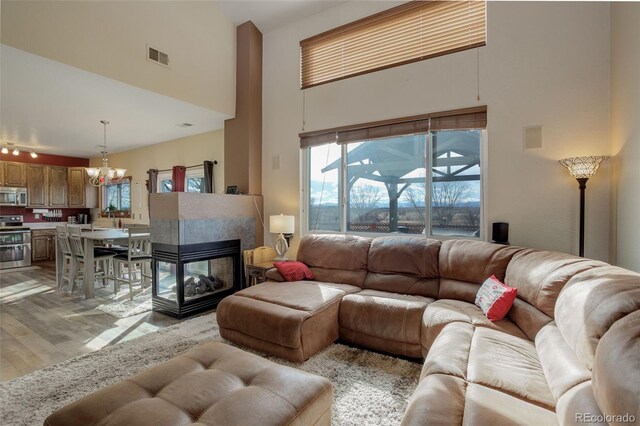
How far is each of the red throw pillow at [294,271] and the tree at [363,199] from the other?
1.07 metres

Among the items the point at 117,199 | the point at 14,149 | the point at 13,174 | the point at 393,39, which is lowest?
the point at 117,199

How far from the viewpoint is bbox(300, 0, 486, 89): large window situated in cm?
328

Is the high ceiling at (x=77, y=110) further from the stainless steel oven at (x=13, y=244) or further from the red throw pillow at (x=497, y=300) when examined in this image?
the red throw pillow at (x=497, y=300)

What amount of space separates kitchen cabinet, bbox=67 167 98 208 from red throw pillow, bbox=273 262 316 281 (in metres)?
7.25

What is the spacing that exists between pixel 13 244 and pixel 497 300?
28.2 ft

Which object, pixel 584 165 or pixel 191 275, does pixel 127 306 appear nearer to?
pixel 191 275

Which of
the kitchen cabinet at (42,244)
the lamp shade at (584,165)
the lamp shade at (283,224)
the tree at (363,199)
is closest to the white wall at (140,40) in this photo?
the lamp shade at (283,224)

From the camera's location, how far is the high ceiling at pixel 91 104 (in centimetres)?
306

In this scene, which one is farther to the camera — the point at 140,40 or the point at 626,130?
the point at 140,40

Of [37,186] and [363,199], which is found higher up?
[37,186]

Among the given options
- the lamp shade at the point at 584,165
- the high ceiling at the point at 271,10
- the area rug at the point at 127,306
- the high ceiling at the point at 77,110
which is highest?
the high ceiling at the point at 271,10

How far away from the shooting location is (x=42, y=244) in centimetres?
698

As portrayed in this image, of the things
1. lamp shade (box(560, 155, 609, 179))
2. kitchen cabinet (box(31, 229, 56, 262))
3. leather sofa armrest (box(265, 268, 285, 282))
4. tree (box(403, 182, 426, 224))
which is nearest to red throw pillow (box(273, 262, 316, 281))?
leather sofa armrest (box(265, 268, 285, 282))

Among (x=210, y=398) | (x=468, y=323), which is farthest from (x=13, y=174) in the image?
(x=468, y=323)
